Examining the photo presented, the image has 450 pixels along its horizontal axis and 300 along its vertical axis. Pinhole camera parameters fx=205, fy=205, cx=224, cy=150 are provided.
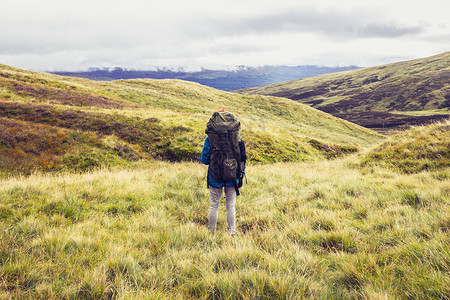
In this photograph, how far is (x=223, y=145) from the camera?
4.36m

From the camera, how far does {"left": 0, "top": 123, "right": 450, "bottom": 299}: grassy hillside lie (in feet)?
7.70

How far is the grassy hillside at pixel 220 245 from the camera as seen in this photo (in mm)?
2346

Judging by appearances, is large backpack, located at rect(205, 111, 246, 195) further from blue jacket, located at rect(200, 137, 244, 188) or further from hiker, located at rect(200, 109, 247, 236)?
blue jacket, located at rect(200, 137, 244, 188)

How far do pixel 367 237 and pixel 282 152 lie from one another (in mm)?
16399

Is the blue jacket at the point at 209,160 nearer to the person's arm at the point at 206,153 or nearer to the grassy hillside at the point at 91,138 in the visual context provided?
the person's arm at the point at 206,153

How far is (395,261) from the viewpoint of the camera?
271 centimetres

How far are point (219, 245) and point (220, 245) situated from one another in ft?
0.06

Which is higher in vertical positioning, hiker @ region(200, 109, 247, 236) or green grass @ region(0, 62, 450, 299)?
hiker @ region(200, 109, 247, 236)

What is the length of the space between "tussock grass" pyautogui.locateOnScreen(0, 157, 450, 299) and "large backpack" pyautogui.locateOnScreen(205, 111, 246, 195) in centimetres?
123

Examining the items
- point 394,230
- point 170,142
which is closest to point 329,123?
point 170,142

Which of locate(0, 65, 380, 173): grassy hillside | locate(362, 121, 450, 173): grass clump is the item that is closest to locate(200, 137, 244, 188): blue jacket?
locate(362, 121, 450, 173): grass clump

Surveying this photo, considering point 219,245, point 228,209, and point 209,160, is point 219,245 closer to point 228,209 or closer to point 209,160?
point 228,209

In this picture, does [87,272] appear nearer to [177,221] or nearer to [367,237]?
[177,221]

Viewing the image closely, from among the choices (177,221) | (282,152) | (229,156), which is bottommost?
(282,152)
